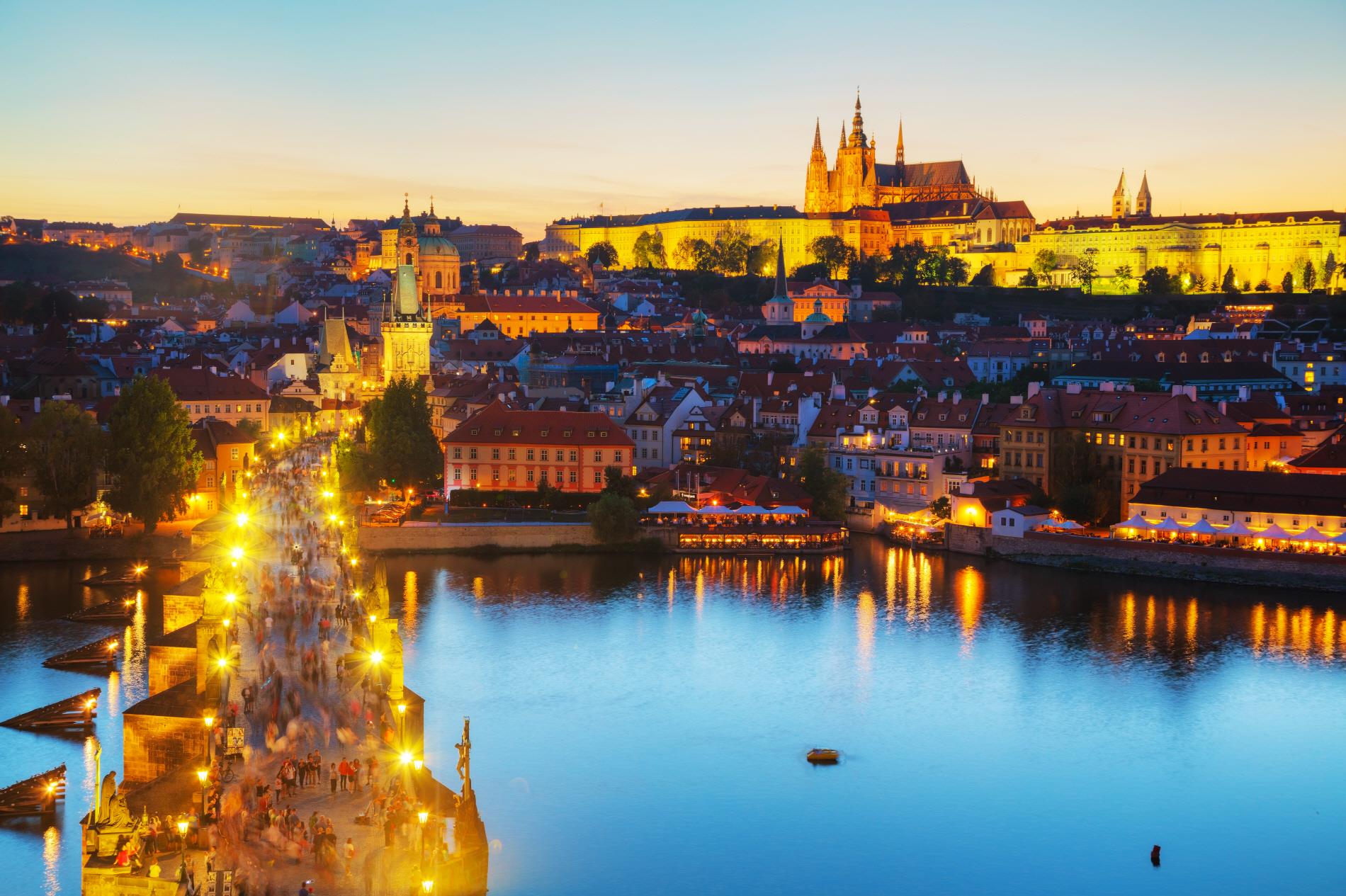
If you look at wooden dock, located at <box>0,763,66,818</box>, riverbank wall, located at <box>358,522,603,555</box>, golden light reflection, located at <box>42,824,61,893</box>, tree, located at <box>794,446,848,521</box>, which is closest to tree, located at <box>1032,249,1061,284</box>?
tree, located at <box>794,446,848,521</box>

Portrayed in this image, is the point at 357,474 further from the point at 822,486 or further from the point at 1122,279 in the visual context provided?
the point at 1122,279

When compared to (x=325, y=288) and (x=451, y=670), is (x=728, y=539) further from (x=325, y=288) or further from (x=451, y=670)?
(x=325, y=288)

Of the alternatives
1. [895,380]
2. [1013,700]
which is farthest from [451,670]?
[895,380]

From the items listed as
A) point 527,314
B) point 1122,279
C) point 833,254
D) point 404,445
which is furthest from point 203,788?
point 1122,279

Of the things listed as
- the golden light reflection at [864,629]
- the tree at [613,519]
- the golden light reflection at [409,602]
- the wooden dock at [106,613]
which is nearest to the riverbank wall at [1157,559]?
the golden light reflection at [864,629]

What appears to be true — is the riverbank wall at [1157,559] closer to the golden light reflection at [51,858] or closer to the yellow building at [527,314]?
the golden light reflection at [51,858]

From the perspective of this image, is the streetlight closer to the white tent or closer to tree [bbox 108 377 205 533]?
tree [bbox 108 377 205 533]

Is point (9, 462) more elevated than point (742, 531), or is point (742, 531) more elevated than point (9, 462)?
point (9, 462)
